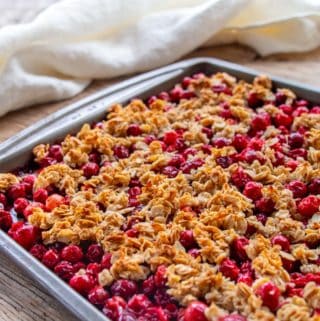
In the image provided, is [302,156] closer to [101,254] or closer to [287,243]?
[287,243]

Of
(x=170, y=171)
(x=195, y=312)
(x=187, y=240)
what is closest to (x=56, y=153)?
(x=170, y=171)

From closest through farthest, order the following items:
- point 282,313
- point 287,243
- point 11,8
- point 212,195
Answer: point 282,313 → point 287,243 → point 212,195 → point 11,8

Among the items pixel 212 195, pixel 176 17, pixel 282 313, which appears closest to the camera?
pixel 282 313

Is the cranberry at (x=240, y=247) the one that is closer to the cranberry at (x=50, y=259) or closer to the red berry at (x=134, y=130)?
the cranberry at (x=50, y=259)

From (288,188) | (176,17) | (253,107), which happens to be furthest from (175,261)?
(176,17)

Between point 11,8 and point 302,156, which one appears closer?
point 302,156

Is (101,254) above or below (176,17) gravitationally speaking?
below

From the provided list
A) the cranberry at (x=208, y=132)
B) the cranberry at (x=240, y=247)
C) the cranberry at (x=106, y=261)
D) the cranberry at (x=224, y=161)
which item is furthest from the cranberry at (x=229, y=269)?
the cranberry at (x=208, y=132)

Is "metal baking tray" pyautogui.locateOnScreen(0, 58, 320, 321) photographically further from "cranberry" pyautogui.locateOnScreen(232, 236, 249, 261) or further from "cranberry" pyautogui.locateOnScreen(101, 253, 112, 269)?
"cranberry" pyautogui.locateOnScreen(232, 236, 249, 261)
